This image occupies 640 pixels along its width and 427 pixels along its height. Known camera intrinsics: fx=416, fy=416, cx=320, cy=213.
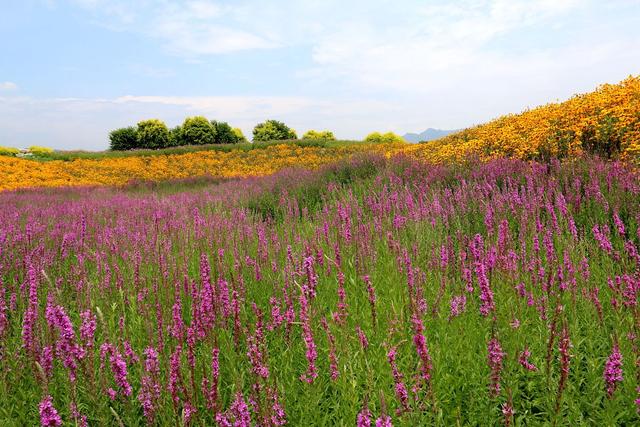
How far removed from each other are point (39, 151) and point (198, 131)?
36.0 ft

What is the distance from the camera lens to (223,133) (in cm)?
3522

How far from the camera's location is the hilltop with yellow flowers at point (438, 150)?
7869 millimetres

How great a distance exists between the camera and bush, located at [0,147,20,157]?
2481 centimetres

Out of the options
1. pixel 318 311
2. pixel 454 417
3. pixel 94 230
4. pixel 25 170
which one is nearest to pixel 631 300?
pixel 454 417

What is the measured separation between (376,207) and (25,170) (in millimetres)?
21417

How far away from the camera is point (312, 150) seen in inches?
984

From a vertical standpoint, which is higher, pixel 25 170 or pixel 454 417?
pixel 25 170

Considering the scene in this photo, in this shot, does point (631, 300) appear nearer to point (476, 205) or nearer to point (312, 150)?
point (476, 205)

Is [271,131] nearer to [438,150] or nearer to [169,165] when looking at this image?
[169,165]

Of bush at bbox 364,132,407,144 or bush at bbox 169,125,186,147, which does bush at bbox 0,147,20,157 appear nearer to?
bush at bbox 169,125,186,147

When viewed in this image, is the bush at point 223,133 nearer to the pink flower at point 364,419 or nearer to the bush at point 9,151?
the bush at point 9,151

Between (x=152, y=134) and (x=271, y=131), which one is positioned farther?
(x=271, y=131)

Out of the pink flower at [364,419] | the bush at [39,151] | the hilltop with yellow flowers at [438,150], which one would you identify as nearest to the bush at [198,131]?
the hilltop with yellow flowers at [438,150]

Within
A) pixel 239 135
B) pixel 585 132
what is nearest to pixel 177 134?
pixel 239 135
